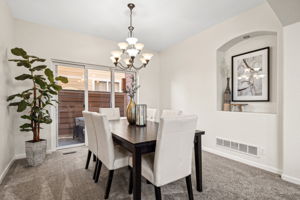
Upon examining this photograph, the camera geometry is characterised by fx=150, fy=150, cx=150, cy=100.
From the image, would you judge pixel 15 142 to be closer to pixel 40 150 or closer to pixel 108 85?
pixel 40 150

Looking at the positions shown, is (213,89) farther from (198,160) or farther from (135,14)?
(135,14)

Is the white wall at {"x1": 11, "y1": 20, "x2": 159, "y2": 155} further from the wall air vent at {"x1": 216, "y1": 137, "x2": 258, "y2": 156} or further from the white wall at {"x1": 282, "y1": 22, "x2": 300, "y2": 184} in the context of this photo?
the white wall at {"x1": 282, "y1": 22, "x2": 300, "y2": 184}

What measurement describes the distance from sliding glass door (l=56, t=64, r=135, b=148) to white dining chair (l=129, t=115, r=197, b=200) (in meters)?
2.75

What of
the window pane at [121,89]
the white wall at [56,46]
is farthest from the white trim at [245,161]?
the white wall at [56,46]

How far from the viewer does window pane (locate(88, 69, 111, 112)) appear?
386 cm

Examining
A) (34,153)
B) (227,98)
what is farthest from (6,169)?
(227,98)

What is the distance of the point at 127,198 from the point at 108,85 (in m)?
3.00

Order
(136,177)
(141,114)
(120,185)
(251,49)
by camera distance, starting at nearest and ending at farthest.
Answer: (136,177)
(120,185)
(141,114)
(251,49)

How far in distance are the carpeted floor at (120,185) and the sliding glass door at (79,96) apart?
A: 107 cm

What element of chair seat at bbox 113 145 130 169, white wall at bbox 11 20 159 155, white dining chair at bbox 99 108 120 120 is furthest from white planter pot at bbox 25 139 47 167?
chair seat at bbox 113 145 130 169

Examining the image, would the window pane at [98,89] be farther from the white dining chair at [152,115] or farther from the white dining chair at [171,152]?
the white dining chair at [171,152]

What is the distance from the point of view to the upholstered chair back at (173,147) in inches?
53.1

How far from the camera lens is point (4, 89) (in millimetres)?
→ 2402

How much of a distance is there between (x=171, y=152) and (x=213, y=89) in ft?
7.60
